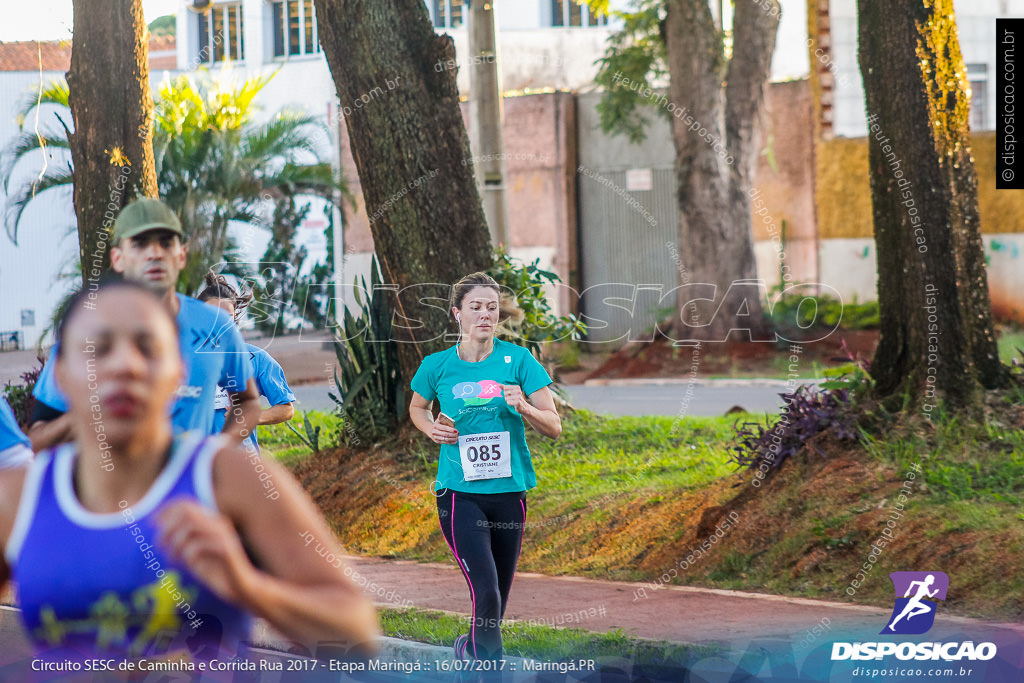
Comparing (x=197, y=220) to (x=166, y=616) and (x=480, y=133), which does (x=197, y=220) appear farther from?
(x=166, y=616)

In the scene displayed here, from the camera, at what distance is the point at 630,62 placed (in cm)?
2131

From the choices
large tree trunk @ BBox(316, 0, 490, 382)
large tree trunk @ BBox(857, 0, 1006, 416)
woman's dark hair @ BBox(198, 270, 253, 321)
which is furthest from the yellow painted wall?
woman's dark hair @ BBox(198, 270, 253, 321)

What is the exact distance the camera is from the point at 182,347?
3.86m

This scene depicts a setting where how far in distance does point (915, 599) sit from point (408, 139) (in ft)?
18.2

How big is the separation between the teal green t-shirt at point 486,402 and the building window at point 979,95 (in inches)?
765

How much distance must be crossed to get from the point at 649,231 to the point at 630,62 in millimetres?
3778

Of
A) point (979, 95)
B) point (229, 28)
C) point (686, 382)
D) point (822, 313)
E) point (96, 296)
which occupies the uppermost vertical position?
point (229, 28)

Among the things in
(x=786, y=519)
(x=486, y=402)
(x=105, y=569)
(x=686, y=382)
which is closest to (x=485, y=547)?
(x=486, y=402)

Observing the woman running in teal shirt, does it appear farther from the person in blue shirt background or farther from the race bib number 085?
the person in blue shirt background

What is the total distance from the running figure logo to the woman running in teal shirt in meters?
1.97

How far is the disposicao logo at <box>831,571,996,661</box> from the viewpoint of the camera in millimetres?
5555

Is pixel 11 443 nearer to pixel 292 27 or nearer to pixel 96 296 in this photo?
pixel 96 296

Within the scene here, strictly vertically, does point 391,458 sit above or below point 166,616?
below

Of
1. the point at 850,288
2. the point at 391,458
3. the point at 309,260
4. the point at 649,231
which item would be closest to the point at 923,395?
the point at 391,458
